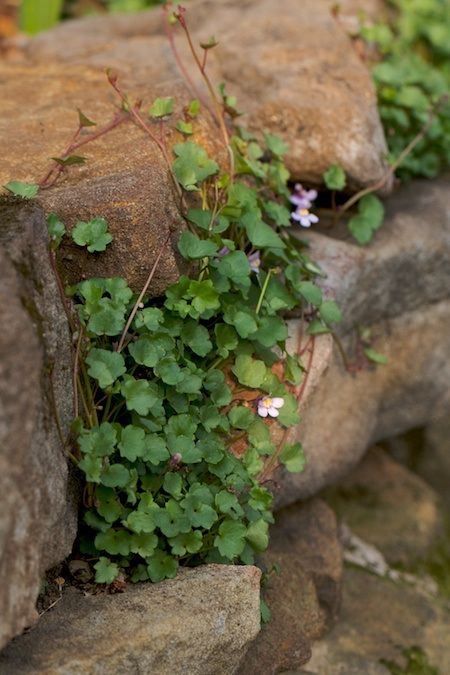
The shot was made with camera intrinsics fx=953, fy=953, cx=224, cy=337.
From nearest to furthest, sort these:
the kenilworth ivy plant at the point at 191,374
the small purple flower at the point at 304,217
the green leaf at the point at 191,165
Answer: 1. the kenilworth ivy plant at the point at 191,374
2. the green leaf at the point at 191,165
3. the small purple flower at the point at 304,217

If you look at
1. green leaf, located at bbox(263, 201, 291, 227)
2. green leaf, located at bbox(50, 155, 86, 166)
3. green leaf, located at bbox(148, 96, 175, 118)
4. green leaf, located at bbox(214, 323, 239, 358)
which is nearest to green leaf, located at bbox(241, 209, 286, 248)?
green leaf, located at bbox(263, 201, 291, 227)

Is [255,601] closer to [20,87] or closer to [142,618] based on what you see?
[142,618]

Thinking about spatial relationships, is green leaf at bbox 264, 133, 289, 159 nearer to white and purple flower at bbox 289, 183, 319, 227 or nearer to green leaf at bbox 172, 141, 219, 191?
white and purple flower at bbox 289, 183, 319, 227

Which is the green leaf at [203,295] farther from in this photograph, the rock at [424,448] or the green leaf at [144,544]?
the rock at [424,448]

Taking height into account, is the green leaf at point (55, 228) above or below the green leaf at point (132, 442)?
above

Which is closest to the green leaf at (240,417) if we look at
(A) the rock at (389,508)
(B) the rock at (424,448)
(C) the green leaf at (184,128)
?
(C) the green leaf at (184,128)

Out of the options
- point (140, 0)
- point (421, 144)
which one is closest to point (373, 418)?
point (421, 144)

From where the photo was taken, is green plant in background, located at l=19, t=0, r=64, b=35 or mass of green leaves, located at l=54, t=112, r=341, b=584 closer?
mass of green leaves, located at l=54, t=112, r=341, b=584
